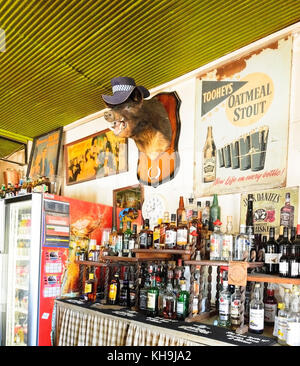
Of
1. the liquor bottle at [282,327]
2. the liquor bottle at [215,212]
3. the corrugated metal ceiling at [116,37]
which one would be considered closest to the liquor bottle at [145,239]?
the liquor bottle at [215,212]

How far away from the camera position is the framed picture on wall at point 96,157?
4411 millimetres

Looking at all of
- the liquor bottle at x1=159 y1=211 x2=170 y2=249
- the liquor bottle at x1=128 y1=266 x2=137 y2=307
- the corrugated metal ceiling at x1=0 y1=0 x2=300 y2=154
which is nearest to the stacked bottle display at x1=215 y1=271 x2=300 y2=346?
the liquor bottle at x1=159 y1=211 x2=170 y2=249

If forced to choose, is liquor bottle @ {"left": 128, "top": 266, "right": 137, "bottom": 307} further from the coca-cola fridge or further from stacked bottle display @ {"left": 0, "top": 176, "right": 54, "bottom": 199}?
stacked bottle display @ {"left": 0, "top": 176, "right": 54, "bottom": 199}

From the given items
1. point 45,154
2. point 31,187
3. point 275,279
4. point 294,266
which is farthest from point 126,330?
point 45,154

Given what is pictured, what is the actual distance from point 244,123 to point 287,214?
1.01 meters

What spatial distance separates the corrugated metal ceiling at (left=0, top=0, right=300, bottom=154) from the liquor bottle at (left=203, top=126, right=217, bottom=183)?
32.3 inches

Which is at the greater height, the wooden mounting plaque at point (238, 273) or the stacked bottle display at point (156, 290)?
the wooden mounting plaque at point (238, 273)

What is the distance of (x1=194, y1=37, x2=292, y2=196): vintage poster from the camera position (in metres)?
2.90

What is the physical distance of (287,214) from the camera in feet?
8.48

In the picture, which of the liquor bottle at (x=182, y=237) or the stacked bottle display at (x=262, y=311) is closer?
the stacked bottle display at (x=262, y=311)

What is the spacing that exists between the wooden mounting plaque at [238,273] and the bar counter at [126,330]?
0.34 metres

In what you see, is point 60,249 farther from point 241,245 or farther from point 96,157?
point 241,245

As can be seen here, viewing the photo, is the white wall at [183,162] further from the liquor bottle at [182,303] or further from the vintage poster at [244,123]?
the liquor bottle at [182,303]

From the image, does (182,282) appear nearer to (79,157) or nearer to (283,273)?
(283,273)
